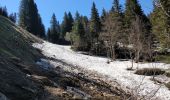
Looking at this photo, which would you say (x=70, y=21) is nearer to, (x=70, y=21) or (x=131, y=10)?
(x=70, y=21)

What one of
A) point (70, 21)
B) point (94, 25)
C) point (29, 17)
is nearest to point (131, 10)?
point (94, 25)

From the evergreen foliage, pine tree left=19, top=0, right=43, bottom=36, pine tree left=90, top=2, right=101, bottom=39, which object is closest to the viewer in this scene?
pine tree left=90, top=2, right=101, bottom=39

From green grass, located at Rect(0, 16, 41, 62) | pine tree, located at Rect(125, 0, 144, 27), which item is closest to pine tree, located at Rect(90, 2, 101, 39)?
pine tree, located at Rect(125, 0, 144, 27)

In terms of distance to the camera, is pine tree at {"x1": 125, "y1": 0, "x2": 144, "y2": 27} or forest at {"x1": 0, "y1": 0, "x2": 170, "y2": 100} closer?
forest at {"x1": 0, "y1": 0, "x2": 170, "y2": 100}

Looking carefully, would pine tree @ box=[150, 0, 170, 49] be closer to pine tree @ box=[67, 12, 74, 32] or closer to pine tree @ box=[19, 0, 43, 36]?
pine tree @ box=[19, 0, 43, 36]

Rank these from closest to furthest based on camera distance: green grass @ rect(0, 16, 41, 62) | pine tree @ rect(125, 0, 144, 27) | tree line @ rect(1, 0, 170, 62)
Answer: green grass @ rect(0, 16, 41, 62) < tree line @ rect(1, 0, 170, 62) < pine tree @ rect(125, 0, 144, 27)

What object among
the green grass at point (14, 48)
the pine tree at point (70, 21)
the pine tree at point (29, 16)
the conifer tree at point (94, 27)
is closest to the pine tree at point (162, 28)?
the green grass at point (14, 48)

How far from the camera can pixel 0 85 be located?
16.3 metres

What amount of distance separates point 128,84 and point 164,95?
4.80m

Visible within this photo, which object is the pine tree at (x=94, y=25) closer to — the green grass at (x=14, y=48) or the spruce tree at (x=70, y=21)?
the spruce tree at (x=70, y=21)

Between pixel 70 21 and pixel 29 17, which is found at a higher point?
pixel 70 21

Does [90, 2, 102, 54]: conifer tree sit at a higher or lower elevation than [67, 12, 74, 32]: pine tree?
lower

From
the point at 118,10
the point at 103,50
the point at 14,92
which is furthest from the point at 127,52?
the point at 14,92

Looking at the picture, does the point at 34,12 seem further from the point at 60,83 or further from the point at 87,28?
the point at 60,83
